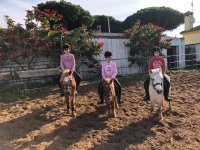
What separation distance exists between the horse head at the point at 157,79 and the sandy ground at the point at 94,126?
1.13 m

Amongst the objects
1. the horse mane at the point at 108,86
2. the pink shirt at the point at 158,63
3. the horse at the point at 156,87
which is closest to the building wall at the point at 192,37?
the pink shirt at the point at 158,63

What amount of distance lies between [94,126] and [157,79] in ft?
7.06

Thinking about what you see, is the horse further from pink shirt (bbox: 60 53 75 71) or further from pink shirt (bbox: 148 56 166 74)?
pink shirt (bbox: 60 53 75 71)

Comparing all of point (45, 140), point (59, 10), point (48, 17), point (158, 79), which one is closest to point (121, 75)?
point (48, 17)

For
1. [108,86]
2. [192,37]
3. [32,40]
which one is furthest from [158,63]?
[192,37]

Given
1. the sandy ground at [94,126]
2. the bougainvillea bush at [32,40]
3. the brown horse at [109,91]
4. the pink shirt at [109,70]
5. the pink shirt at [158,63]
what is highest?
the bougainvillea bush at [32,40]

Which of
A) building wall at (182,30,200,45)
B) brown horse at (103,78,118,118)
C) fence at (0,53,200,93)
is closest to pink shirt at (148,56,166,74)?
brown horse at (103,78,118,118)

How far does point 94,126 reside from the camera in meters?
9.41

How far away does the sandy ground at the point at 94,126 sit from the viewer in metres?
8.25

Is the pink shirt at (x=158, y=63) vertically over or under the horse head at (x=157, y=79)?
over

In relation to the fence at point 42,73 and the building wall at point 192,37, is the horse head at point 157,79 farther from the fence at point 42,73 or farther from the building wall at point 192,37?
the building wall at point 192,37

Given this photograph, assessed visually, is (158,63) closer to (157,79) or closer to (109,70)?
(157,79)

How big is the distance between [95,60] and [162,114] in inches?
263

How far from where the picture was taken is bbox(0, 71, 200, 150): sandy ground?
8250mm
